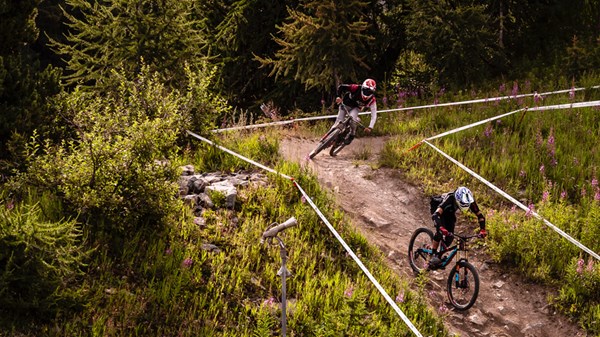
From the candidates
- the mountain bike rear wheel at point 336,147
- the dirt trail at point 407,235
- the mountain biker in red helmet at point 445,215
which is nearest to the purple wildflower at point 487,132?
the dirt trail at point 407,235

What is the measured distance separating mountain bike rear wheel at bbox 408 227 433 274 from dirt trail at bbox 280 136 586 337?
0.18 meters

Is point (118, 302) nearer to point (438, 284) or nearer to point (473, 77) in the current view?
point (438, 284)

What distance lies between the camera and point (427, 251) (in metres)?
9.06

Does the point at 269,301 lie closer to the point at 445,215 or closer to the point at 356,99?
the point at 445,215

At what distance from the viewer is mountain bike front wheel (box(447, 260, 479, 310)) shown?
8.30 meters

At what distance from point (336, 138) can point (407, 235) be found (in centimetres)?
344

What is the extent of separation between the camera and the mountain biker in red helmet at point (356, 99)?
12.6 metres

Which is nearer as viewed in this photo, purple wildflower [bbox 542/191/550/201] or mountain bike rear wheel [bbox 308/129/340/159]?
purple wildflower [bbox 542/191/550/201]

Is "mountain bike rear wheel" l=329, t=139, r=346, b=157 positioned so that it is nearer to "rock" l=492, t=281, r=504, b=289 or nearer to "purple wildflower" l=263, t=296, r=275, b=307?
"rock" l=492, t=281, r=504, b=289

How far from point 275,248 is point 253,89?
478 inches

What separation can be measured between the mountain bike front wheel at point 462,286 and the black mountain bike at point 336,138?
4.87m

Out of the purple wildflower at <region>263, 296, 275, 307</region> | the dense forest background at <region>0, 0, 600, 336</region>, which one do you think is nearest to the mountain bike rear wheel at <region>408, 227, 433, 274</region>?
the dense forest background at <region>0, 0, 600, 336</region>

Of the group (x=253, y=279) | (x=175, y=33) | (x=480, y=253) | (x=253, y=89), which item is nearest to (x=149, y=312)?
(x=253, y=279)

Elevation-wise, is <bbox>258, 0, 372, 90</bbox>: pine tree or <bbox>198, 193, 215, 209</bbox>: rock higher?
<bbox>258, 0, 372, 90</bbox>: pine tree
